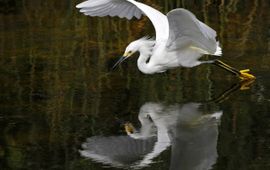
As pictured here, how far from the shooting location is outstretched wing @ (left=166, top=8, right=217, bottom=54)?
5.94 meters

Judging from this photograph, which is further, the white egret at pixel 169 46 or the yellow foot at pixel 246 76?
the yellow foot at pixel 246 76

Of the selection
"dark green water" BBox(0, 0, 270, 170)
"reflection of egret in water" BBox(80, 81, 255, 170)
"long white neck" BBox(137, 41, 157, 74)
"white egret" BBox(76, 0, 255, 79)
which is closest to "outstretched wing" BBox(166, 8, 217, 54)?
"white egret" BBox(76, 0, 255, 79)

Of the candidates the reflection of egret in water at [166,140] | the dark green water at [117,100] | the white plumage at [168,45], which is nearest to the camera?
the reflection of egret in water at [166,140]

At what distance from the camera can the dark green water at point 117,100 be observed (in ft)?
17.7

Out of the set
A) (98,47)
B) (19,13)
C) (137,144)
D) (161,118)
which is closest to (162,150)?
(137,144)

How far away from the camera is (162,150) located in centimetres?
546

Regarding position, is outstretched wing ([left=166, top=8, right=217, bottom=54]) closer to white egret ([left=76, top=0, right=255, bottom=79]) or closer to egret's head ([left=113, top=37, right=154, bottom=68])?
white egret ([left=76, top=0, right=255, bottom=79])

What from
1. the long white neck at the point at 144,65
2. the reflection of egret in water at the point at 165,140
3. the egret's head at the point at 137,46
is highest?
the egret's head at the point at 137,46

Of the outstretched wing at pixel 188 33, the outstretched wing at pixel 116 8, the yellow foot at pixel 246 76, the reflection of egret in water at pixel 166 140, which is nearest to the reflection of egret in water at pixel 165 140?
the reflection of egret in water at pixel 166 140

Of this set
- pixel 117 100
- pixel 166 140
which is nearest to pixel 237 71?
pixel 117 100

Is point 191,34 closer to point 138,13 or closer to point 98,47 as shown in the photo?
point 138,13

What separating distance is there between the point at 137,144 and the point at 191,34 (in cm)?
132

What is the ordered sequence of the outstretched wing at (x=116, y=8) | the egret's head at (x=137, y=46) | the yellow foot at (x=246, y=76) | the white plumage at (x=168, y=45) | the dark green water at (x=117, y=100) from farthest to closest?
the outstretched wing at (x=116, y=8) < the yellow foot at (x=246, y=76) < the egret's head at (x=137, y=46) < the white plumage at (x=168, y=45) < the dark green water at (x=117, y=100)

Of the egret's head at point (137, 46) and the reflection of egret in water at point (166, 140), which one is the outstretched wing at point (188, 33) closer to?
the egret's head at point (137, 46)
